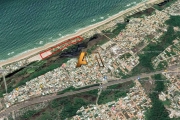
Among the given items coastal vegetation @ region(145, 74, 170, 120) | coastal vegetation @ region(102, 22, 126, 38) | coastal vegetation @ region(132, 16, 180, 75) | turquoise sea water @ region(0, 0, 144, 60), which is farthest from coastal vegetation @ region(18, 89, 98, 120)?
turquoise sea water @ region(0, 0, 144, 60)

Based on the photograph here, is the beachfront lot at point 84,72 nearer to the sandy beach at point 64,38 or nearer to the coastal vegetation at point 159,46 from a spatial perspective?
the coastal vegetation at point 159,46

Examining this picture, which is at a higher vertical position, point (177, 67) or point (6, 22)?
point (6, 22)

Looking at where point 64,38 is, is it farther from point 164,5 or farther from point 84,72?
point 164,5

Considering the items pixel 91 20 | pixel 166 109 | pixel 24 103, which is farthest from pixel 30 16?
pixel 166 109

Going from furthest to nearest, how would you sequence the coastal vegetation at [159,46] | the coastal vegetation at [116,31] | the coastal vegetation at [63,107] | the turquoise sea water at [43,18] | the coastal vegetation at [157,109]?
the turquoise sea water at [43,18], the coastal vegetation at [116,31], the coastal vegetation at [159,46], the coastal vegetation at [63,107], the coastal vegetation at [157,109]

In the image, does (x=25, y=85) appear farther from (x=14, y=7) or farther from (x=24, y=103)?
(x=14, y=7)

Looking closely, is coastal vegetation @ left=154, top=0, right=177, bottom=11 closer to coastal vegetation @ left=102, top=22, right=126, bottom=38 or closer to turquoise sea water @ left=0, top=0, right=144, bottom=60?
turquoise sea water @ left=0, top=0, right=144, bottom=60

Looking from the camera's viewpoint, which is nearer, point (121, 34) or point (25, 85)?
point (25, 85)

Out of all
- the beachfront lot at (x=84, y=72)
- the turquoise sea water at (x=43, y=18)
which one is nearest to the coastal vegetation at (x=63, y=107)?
the beachfront lot at (x=84, y=72)
